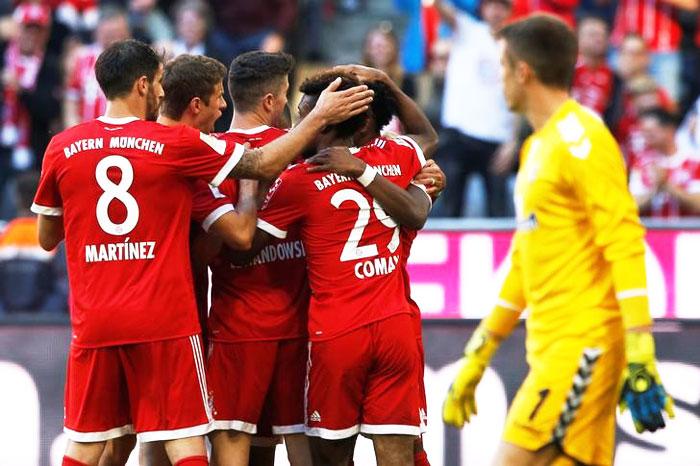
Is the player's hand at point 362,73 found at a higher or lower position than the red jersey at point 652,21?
lower

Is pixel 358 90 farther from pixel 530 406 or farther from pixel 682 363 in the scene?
pixel 682 363

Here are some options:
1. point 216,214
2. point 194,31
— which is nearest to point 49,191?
point 216,214

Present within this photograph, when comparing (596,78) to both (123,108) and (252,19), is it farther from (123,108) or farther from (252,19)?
(123,108)

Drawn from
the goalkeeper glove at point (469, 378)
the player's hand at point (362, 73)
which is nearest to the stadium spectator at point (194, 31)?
the player's hand at point (362, 73)

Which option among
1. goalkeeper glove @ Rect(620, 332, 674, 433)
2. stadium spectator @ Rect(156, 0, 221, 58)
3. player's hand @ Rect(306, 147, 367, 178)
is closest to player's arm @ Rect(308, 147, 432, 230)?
player's hand @ Rect(306, 147, 367, 178)

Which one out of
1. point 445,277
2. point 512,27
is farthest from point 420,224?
point 445,277

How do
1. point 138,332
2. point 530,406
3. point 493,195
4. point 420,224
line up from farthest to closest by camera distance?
point 493,195 → point 420,224 → point 138,332 → point 530,406

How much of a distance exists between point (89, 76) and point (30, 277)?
149 inches

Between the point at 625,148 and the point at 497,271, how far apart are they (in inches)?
133

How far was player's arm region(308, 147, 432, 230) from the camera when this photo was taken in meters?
5.78

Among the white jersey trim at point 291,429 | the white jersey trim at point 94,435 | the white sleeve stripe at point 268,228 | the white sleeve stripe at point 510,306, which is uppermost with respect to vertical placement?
the white sleeve stripe at point 268,228

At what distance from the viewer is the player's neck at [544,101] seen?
502 cm

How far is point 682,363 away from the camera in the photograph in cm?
757

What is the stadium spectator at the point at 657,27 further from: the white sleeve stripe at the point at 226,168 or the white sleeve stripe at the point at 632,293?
the white sleeve stripe at the point at 632,293
